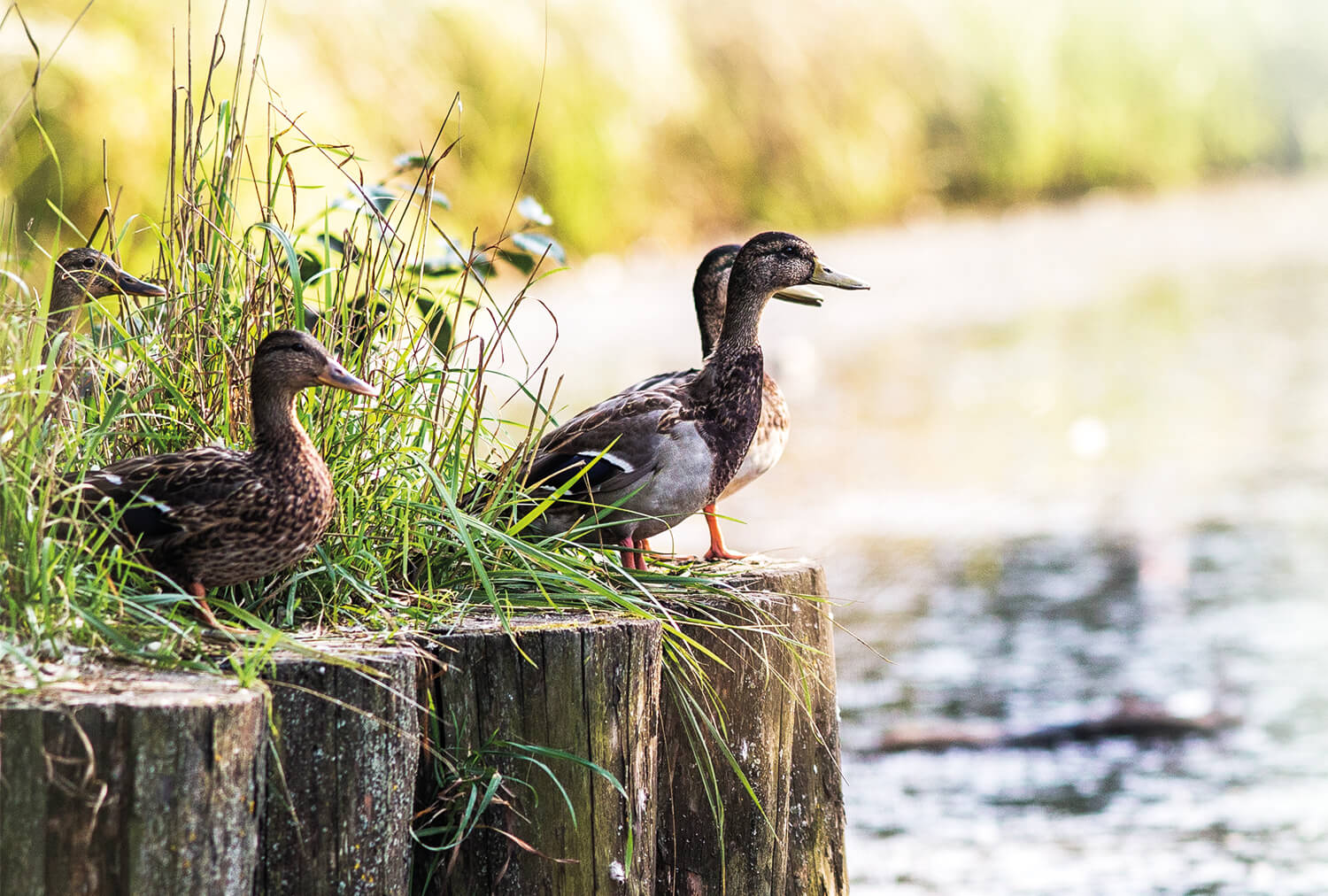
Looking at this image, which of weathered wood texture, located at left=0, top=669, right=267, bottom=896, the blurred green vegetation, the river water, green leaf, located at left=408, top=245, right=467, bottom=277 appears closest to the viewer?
weathered wood texture, located at left=0, top=669, right=267, bottom=896

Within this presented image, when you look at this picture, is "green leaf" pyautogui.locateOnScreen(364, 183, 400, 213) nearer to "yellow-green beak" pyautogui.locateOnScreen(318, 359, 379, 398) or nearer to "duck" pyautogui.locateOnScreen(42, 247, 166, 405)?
"duck" pyautogui.locateOnScreen(42, 247, 166, 405)

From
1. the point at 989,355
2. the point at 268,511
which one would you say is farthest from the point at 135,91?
the point at 989,355

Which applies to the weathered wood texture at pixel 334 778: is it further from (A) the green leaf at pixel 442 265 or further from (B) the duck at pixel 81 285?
(A) the green leaf at pixel 442 265

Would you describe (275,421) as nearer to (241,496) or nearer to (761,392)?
(241,496)

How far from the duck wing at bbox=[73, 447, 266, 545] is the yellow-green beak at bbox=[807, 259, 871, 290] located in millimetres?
1047

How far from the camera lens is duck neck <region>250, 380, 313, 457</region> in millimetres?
1794

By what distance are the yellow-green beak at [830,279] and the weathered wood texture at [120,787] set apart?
1.29m

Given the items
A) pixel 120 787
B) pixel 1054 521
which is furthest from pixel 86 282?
pixel 1054 521

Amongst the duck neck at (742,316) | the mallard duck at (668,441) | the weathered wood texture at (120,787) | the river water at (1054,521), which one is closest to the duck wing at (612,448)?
the mallard duck at (668,441)

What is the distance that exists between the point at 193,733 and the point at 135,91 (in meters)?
2.78

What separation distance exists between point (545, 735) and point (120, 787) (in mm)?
572

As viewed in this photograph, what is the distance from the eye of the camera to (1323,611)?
272 inches

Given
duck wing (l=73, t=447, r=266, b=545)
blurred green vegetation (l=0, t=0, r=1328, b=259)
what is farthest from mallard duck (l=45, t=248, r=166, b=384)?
duck wing (l=73, t=447, r=266, b=545)

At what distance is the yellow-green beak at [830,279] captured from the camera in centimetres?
249
